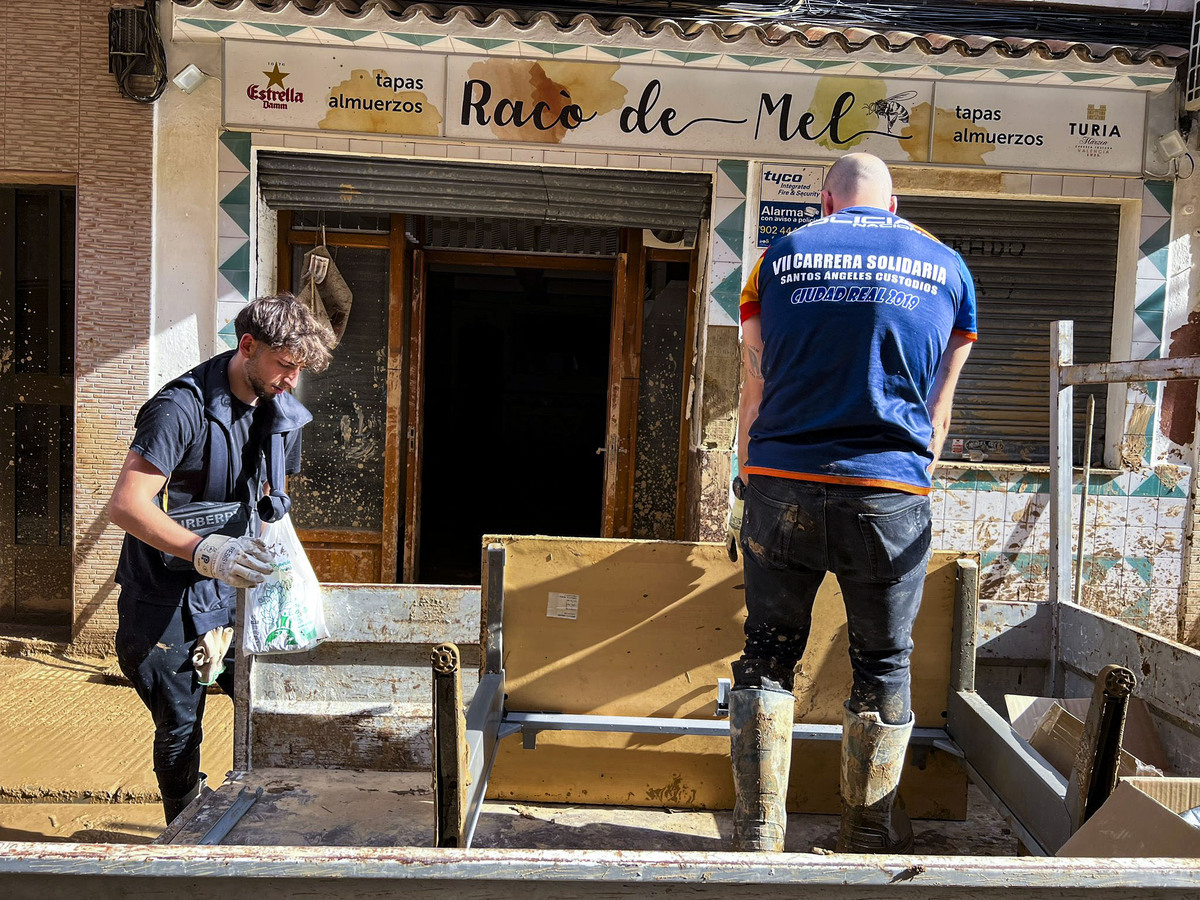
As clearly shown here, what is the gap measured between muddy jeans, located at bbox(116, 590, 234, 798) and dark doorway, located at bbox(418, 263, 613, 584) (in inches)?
325

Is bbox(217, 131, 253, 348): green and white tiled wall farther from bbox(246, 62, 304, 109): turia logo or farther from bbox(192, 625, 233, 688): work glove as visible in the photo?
bbox(192, 625, 233, 688): work glove

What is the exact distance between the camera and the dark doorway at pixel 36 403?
21.0 ft

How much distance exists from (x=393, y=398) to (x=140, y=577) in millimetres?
3715

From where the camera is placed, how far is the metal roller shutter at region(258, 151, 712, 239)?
6152mm

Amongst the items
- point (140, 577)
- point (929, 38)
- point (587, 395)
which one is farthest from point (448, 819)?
point (587, 395)

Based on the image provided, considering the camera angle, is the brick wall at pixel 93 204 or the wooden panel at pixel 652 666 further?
the brick wall at pixel 93 204

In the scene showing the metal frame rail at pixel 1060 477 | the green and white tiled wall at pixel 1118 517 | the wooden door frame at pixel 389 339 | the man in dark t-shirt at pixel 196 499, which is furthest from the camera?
the wooden door frame at pixel 389 339

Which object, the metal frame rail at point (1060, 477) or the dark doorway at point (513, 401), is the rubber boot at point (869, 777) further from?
the dark doorway at point (513, 401)

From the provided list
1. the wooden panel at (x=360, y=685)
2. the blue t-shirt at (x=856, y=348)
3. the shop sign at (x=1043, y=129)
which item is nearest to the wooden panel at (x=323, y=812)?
the wooden panel at (x=360, y=685)

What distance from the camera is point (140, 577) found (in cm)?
314

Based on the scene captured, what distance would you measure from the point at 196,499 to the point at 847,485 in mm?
2286

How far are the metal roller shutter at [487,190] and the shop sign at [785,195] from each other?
1.30 ft

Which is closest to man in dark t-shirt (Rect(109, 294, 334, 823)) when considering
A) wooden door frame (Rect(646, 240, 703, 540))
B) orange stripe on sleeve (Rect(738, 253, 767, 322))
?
orange stripe on sleeve (Rect(738, 253, 767, 322))

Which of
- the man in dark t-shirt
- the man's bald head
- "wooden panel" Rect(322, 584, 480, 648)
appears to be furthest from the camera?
"wooden panel" Rect(322, 584, 480, 648)
